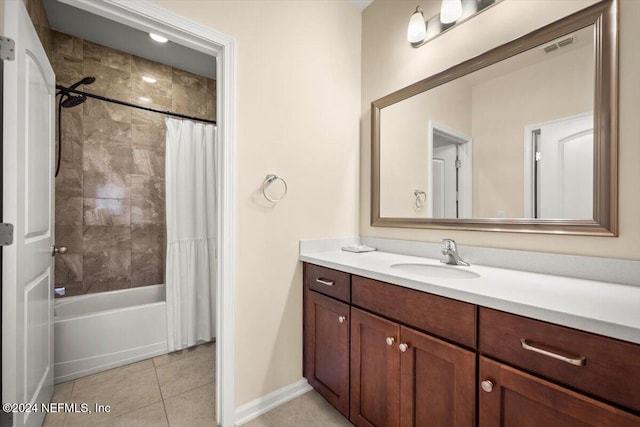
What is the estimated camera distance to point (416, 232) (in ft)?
5.78

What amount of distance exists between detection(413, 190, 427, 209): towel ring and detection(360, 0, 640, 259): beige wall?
16 cm

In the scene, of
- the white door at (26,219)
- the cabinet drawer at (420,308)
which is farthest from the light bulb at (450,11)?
the white door at (26,219)

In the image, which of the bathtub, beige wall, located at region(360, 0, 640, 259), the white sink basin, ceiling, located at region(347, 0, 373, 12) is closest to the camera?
beige wall, located at region(360, 0, 640, 259)

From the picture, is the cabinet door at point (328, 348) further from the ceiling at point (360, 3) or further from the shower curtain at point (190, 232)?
the ceiling at point (360, 3)

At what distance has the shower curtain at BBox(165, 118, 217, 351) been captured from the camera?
2311 millimetres

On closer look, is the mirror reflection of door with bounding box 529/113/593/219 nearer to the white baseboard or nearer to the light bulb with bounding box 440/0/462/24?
the light bulb with bounding box 440/0/462/24

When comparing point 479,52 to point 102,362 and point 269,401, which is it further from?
point 102,362

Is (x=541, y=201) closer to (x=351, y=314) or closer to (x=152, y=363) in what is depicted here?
(x=351, y=314)

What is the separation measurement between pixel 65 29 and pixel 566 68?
3.47 metres

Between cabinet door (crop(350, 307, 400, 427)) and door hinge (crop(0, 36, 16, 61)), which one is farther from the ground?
door hinge (crop(0, 36, 16, 61))

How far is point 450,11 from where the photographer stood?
4.99 ft

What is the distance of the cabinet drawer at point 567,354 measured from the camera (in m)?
0.65

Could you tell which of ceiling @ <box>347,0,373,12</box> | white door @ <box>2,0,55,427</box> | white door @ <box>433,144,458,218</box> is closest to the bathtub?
white door @ <box>2,0,55,427</box>

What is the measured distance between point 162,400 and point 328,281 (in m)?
1.27
